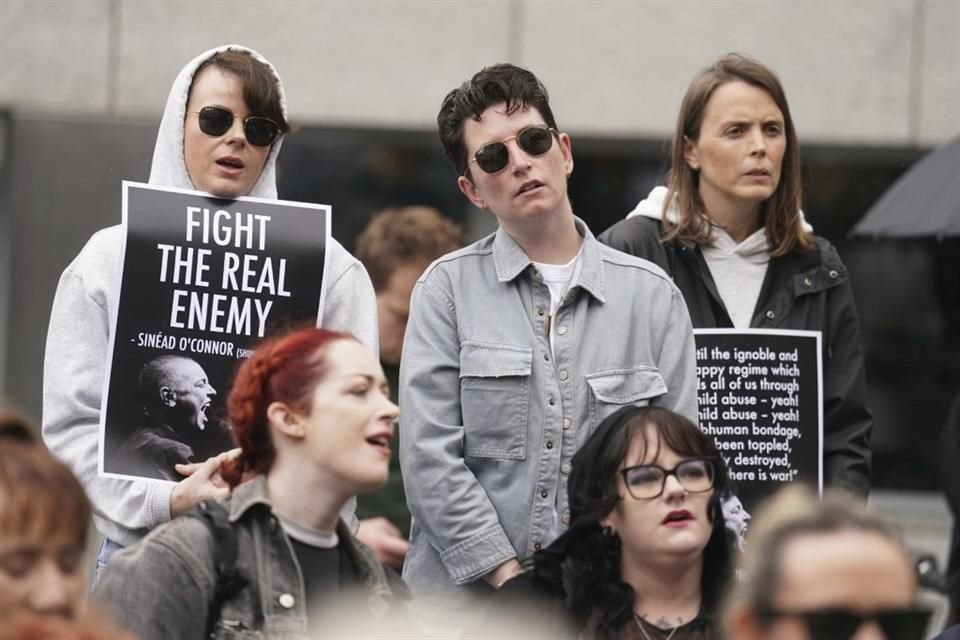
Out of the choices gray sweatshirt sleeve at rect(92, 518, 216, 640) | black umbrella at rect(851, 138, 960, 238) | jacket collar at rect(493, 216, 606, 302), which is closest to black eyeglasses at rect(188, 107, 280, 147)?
jacket collar at rect(493, 216, 606, 302)

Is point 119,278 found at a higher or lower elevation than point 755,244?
lower

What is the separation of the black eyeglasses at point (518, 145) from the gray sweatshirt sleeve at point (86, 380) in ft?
3.11

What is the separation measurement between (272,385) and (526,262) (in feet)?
3.97

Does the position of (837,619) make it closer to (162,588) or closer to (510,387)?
(162,588)

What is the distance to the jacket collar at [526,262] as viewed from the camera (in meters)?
4.86

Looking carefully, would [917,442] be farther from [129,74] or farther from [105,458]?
[105,458]

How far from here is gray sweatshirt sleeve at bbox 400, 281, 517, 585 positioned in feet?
15.1

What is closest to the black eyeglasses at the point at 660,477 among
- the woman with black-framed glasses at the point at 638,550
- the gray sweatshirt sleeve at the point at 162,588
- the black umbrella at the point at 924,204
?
the woman with black-framed glasses at the point at 638,550

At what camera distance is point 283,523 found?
12.4 ft

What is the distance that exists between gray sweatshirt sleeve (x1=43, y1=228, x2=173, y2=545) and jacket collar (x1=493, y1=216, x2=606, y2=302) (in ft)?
3.23

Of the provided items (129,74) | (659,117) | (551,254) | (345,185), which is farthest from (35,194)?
(551,254)

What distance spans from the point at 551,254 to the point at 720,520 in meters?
0.94

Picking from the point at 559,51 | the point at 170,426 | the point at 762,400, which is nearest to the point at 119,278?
the point at 170,426

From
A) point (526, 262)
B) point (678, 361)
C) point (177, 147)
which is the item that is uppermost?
point (177, 147)
